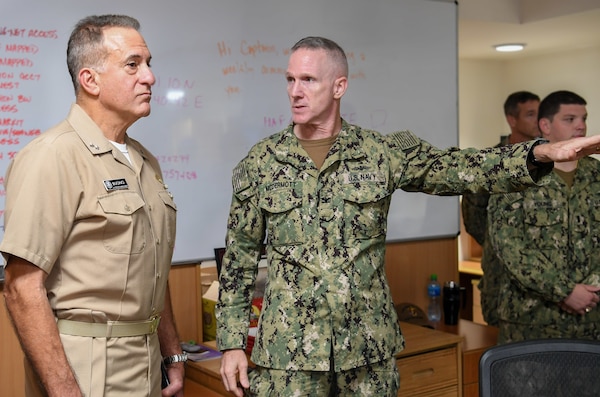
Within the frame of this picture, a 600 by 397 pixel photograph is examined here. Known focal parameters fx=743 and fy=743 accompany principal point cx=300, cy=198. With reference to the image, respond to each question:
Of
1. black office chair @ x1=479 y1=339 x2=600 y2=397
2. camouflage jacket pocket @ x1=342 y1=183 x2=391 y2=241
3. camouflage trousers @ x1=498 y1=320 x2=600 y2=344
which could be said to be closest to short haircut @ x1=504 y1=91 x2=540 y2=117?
camouflage trousers @ x1=498 y1=320 x2=600 y2=344

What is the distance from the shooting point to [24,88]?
2.62m

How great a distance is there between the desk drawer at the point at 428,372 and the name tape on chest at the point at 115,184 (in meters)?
1.43

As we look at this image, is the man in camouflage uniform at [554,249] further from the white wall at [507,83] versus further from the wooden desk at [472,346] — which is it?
the white wall at [507,83]

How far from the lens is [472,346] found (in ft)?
10.5

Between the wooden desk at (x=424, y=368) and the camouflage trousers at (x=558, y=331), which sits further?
the camouflage trousers at (x=558, y=331)

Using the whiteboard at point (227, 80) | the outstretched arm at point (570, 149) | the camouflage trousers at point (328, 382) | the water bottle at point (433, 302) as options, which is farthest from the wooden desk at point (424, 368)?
the outstretched arm at point (570, 149)

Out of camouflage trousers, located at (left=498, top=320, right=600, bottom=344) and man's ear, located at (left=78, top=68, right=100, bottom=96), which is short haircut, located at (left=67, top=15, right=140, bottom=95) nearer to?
man's ear, located at (left=78, top=68, right=100, bottom=96)

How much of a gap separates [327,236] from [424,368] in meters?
1.05

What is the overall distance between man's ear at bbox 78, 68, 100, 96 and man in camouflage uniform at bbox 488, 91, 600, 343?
1.91 m

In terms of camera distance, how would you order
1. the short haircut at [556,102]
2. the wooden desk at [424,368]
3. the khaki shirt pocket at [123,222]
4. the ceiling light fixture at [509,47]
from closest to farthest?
the khaki shirt pocket at [123,222] < the wooden desk at [424,368] < the short haircut at [556,102] < the ceiling light fixture at [509,47]

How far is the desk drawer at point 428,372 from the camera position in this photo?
279 centimetres

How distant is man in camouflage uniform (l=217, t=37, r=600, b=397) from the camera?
2006 millimetres

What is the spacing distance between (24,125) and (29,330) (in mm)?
1275

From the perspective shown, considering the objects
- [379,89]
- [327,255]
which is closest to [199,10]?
[379,89]
